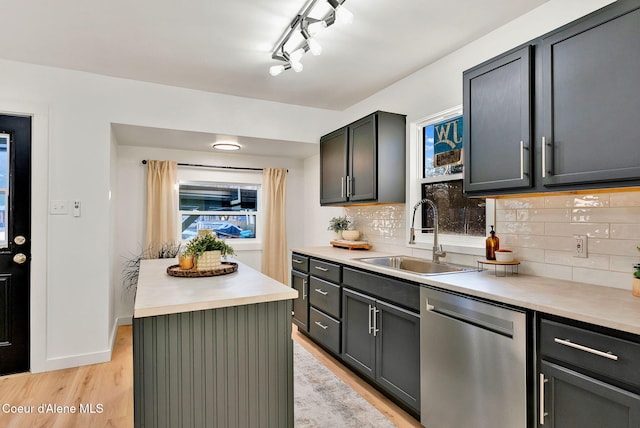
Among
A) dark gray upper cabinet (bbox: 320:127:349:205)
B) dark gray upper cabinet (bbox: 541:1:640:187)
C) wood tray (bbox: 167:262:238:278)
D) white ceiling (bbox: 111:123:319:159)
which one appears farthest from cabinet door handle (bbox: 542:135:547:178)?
white ceiling (bbox: 111:123:319:159)

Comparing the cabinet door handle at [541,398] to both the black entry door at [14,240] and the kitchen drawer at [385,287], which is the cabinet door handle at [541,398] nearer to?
the kitchen drawer at [385,287]

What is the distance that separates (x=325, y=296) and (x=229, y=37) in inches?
86.1

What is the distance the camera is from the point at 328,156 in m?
4.00

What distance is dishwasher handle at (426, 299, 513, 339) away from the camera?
5.44 ft

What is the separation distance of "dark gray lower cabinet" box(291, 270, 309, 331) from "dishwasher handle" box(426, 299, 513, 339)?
1.73 metres

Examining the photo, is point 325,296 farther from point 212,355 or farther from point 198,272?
point 212,355

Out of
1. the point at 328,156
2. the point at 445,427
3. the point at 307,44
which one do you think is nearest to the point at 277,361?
the point at 445,427

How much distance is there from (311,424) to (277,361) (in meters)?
0.64

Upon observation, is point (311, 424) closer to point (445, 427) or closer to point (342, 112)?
point (445, 427)

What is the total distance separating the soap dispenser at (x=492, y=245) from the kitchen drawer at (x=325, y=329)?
1341mm

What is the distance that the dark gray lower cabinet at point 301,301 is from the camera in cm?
362

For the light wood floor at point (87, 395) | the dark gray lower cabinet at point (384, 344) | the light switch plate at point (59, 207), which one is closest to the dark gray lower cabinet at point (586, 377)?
the dark gray lower cabinet at point (384, 344)

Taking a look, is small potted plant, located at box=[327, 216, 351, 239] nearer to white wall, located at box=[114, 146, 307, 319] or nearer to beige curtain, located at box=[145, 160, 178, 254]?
white wall, located at box=[114, 146, 307, 319]

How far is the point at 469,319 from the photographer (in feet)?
6.03
